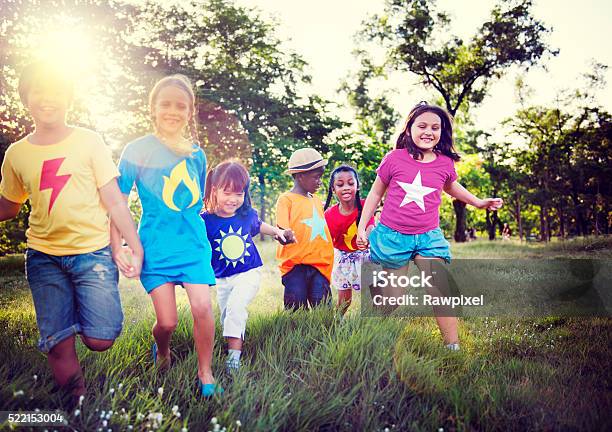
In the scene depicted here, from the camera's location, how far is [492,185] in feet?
122

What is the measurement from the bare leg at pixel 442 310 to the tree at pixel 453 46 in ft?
57.2

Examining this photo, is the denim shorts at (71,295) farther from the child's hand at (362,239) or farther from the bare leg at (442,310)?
the bare leg at (442,310)

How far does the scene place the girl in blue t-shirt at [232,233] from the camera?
385cm

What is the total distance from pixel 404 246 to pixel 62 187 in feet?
8.81

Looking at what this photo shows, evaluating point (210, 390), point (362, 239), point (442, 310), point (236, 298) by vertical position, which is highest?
point (362, 239)

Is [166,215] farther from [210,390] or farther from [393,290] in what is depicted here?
[393,290]

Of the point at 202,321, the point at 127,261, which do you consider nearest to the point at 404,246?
the point at 202,321

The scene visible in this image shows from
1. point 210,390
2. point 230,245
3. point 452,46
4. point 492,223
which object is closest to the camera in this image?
point 210,390

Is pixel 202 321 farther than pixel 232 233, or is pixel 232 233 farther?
pixel 232 233

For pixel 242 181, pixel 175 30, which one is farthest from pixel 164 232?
pixel 175 30

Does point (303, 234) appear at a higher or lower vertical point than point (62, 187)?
lower

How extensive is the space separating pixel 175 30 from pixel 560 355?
19656 mm

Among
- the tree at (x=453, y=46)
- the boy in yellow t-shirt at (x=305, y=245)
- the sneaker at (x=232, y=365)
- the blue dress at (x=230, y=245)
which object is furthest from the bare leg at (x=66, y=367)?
the tree at (x=453, y=46)

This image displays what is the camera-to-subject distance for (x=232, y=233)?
398 cm
